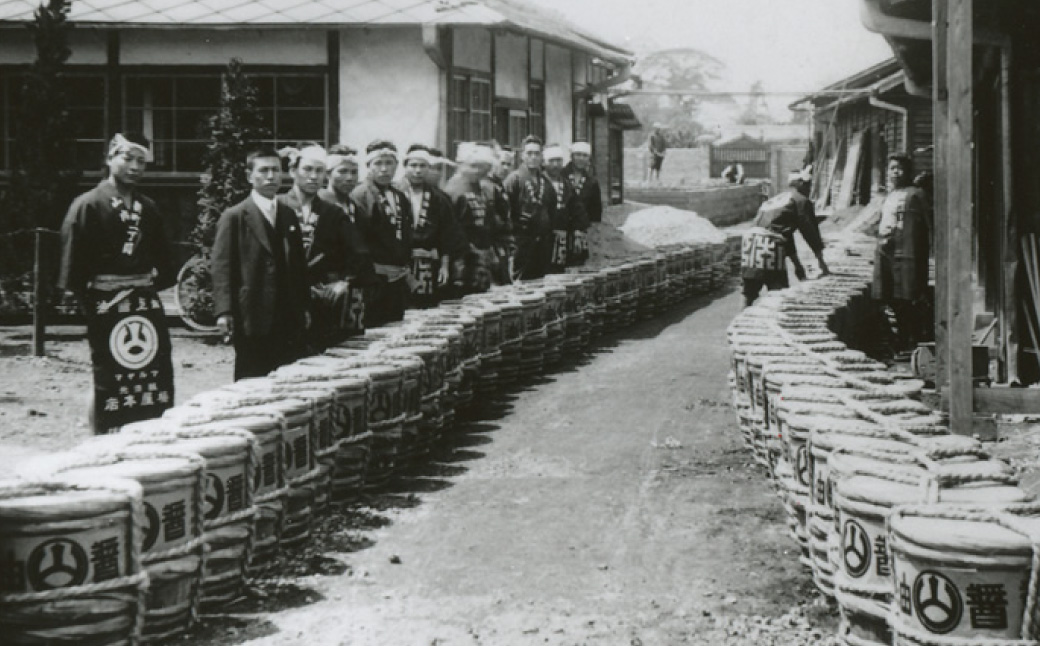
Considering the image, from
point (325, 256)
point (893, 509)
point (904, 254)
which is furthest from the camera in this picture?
point (904, 254)

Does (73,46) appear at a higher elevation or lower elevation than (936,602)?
higher

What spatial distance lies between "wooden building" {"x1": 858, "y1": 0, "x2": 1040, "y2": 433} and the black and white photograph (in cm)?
3

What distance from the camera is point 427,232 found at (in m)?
11.8

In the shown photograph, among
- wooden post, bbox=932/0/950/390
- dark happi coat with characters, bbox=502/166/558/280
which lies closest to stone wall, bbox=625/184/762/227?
dark happi coat with characters, bbox=502/166/558/280

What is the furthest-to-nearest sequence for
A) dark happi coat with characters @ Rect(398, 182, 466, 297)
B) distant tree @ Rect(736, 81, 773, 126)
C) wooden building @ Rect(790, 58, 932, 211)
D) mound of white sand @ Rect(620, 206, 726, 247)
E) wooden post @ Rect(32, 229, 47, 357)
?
distant tree @ Rect(736, 81, 773, 126)
wooden building @ Rect(790, 58, 932, 211)
mound of white sand @ Rect(620, 206, 726, 247)
wooden post @ Rect(32, 229, 47, 357)
dark happi coat with characters @ Rect(398, 182, 466, 297)

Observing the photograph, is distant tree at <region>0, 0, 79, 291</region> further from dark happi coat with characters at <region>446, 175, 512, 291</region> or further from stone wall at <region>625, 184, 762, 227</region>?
stone wall at <region>625, 184, 762, 227</region>

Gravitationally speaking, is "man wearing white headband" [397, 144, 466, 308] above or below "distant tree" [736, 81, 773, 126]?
below

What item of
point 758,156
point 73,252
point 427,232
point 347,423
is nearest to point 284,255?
point 73,252

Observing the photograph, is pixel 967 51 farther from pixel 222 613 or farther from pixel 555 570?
pixel 222 613

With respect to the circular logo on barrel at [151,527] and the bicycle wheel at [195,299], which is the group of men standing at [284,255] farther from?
the bicycle wheel at [195,299]

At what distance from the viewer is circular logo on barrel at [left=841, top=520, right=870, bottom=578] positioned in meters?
4.84

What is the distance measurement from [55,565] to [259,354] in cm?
435

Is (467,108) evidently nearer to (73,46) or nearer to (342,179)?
(73,46)

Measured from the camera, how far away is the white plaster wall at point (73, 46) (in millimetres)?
17969
